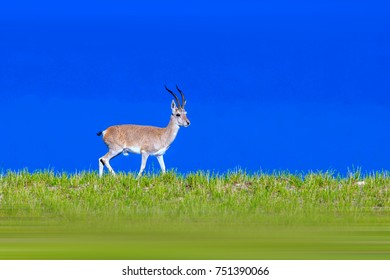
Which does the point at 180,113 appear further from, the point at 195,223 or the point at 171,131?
the point at 195,223

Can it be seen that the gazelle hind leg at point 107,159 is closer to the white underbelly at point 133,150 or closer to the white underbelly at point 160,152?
the white underbelly at point 133,150

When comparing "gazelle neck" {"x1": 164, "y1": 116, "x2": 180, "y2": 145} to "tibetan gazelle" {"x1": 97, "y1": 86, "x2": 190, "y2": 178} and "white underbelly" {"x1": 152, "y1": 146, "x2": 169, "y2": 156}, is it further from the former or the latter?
"white underbelly" {"x1": 152, "y1": 146, "x2": 169, "y2": 156}

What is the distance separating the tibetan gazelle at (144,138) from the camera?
66.3ft

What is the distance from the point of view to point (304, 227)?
8.78 meters

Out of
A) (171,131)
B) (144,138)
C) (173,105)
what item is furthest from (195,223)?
(171,131)

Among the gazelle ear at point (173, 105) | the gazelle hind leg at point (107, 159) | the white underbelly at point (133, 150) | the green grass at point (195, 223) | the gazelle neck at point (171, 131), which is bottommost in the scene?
the green grass at point (195, 223)

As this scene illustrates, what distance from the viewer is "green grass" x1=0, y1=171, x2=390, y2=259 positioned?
24.3 feet

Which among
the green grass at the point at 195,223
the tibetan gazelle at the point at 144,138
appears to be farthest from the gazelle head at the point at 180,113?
the green grass at the point at 195,223

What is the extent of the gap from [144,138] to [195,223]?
1166 cm

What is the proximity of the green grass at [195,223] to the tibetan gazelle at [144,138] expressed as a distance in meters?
4.51

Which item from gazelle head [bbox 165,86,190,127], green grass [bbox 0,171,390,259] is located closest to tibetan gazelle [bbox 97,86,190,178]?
gazelle head [bbox 165,86,190,127]

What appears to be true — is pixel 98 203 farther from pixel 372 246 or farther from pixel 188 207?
pixel 372 246

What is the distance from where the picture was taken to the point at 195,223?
9.02 metres
